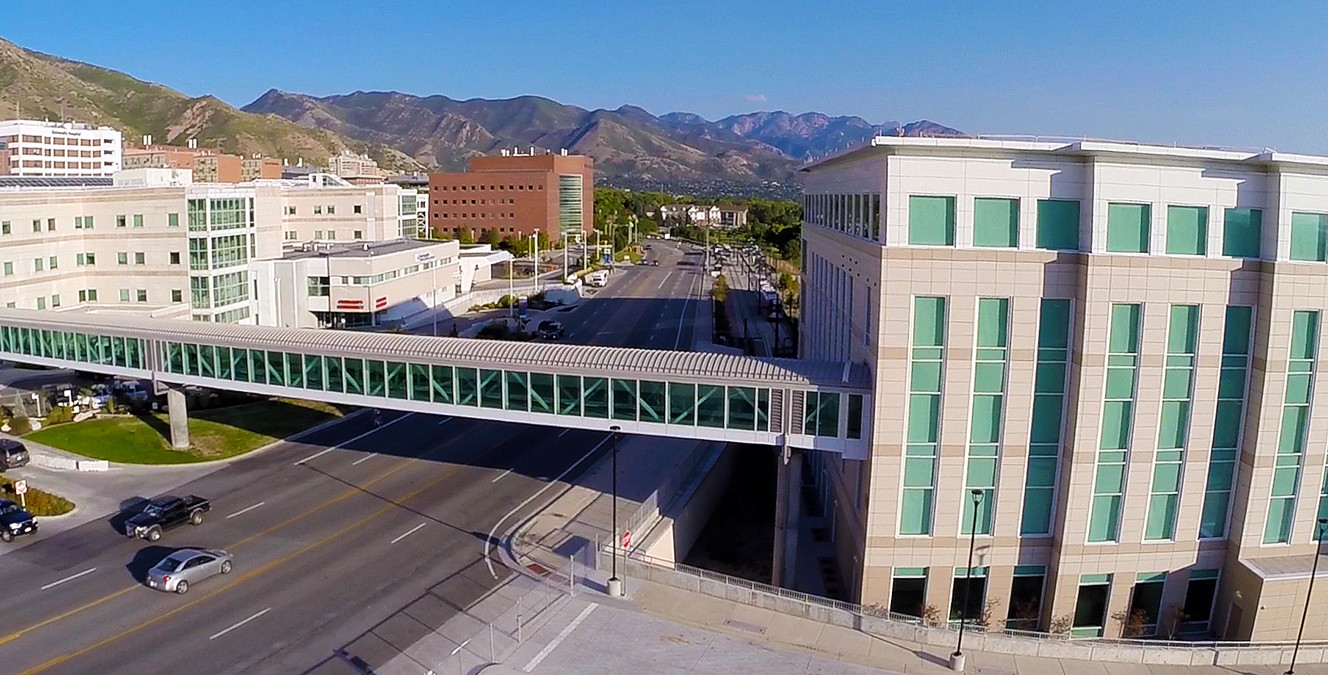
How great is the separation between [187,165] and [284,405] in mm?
111675

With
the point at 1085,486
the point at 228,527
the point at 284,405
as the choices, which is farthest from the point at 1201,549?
the point at 284,405

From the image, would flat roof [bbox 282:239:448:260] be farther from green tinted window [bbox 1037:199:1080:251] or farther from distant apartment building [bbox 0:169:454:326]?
green tinted window [bbox 1037:199:1080:251]

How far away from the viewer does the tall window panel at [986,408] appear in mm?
27344

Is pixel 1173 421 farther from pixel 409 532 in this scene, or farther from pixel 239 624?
pixel 239 624

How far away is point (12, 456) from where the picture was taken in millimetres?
39969

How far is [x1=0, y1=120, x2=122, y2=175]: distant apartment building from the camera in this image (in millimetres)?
144125

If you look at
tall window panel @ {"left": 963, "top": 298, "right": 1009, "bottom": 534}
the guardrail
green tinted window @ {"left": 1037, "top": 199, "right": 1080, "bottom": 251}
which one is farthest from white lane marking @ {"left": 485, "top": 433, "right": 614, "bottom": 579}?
green tinted window @ {"left": 1037, "top": 199, "right": 1080, "bottom": 251}

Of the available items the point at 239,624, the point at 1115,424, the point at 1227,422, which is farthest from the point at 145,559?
the point at 1227,422

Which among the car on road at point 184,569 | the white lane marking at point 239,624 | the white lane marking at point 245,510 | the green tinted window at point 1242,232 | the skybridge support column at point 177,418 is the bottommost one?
the white lane marking at point 239,624

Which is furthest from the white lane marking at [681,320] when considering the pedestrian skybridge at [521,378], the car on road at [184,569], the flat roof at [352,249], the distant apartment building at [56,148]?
the distant apartment building at [56,148]

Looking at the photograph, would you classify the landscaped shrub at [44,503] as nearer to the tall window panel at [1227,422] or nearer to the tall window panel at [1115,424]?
the tall window panel at [1115,424]

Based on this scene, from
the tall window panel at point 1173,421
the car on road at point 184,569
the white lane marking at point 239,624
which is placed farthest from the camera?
the car on road at point 184,569

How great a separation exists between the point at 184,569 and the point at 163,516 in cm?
529

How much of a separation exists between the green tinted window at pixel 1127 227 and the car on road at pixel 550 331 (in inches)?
2147
